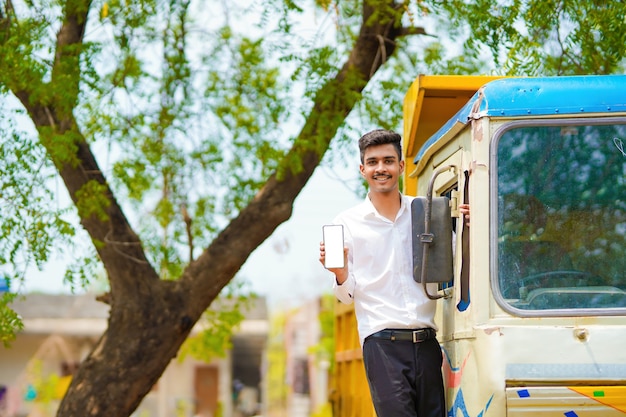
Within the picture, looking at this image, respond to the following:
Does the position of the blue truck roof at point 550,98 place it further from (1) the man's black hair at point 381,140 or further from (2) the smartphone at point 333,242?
(2) the smartphone at point 333,242

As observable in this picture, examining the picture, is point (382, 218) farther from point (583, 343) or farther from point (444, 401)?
point (583, 343)

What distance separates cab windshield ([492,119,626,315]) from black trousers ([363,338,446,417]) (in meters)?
0.58

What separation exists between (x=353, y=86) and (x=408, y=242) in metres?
4.35

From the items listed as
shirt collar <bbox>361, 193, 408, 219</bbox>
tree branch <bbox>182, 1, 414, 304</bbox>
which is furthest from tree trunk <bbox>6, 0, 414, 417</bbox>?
shirt collar <bbox>361, 193, 408, 219</bbox>

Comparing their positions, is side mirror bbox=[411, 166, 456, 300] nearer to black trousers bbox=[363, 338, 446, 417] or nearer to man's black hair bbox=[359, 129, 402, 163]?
black trousers bbox=[363, 338, 446, 417]

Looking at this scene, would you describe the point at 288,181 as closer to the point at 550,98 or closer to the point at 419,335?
the point at 419,335

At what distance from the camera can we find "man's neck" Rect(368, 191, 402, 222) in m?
4.49

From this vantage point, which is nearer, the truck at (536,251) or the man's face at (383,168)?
the truck at (536,251)

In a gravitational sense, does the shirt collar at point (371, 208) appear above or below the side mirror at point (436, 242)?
above

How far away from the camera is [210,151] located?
9.62 meters

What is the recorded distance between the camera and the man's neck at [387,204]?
14.7 feet

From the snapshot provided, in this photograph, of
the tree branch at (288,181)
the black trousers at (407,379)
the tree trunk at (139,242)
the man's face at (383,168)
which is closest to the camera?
the black trousers at (407,379)

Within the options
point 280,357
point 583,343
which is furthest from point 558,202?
point 280,357

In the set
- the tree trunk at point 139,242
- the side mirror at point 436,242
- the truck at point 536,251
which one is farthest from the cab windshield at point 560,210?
the tree trunk at point 139,242
